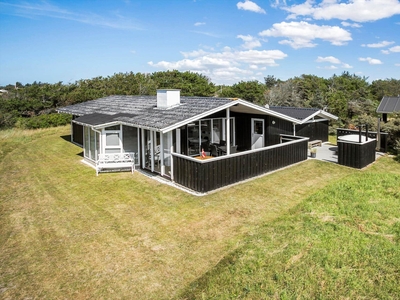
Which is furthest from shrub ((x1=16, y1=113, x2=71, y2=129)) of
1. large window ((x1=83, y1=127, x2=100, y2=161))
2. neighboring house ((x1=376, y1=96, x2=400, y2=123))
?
neighboring house ((x1=376, y1=96, x2=400, y2=123))

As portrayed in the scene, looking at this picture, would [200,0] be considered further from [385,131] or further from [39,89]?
[39,89]

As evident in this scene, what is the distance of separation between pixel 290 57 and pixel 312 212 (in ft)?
166

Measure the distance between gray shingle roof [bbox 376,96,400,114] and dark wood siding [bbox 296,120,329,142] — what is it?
4382 mm

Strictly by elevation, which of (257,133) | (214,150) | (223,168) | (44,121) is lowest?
(223,168)

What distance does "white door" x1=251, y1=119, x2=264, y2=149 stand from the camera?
51.4 ft

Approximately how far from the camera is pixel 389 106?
69.3ft

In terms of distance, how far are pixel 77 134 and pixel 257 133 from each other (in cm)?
1326

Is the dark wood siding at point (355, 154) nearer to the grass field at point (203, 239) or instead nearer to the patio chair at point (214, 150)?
the grass field at point (203, 239)

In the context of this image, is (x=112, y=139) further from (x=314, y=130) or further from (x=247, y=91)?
(x=247, y=91)

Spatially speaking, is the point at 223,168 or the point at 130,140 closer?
the point at 223,168

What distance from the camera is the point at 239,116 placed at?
16016 mm

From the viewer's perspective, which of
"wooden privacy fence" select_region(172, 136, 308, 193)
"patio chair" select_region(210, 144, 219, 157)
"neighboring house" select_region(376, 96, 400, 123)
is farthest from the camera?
"neighboring house" select_region(376, 96, 400, 123)

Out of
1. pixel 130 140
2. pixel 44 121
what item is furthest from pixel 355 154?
pixel 44 121

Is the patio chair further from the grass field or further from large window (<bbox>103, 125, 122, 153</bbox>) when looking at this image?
large window (<bbox>103, 125, 122, 153</bbox>)
